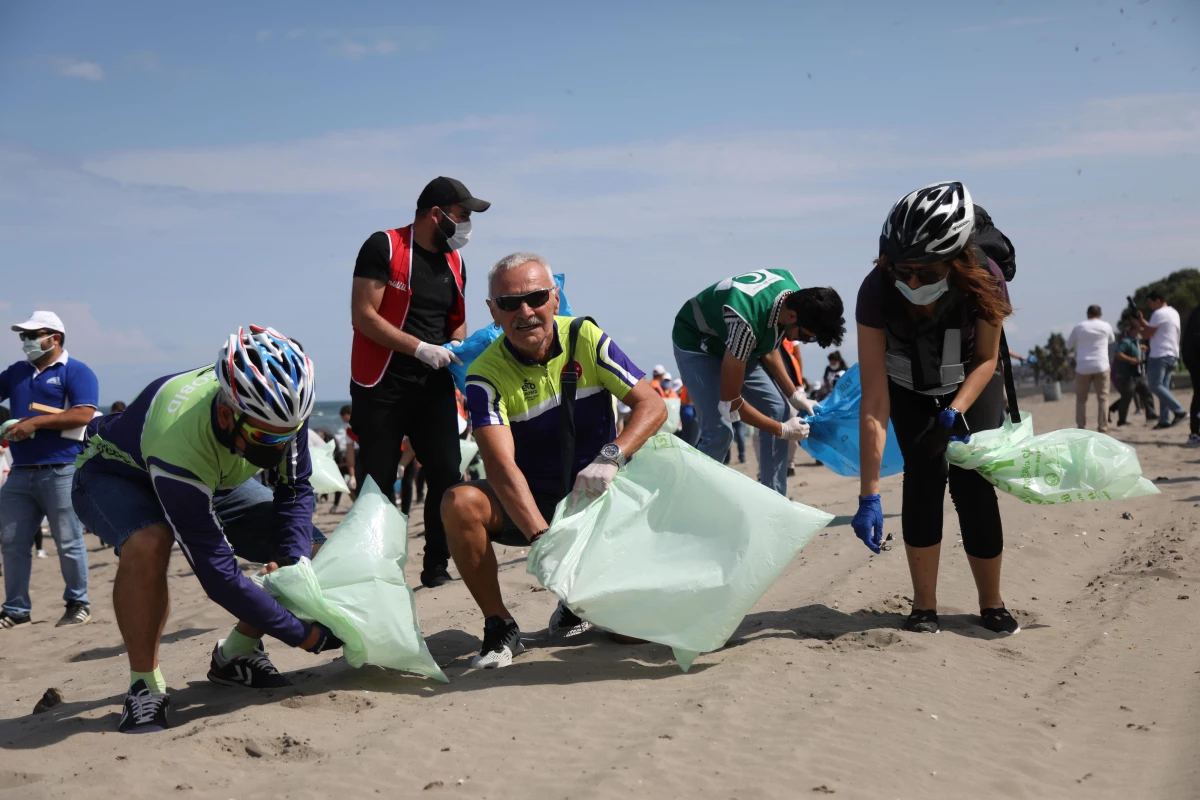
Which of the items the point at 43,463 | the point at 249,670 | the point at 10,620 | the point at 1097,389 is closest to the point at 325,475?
the point at 43,463

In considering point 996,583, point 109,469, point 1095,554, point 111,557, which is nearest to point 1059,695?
point 996,583

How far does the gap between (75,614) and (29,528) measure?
0.69 metres

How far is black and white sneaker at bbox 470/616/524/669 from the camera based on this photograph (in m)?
4.26

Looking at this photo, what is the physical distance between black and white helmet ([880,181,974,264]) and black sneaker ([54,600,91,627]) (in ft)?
18.8

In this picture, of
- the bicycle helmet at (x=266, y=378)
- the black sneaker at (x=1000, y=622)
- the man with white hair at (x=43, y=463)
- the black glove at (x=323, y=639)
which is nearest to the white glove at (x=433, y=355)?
the bicycle helmet at (x=266, y=378)

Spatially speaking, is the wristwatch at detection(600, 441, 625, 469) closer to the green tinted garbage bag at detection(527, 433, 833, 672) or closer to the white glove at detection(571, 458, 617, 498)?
the white glove at detection(571, 458, 617, 498)

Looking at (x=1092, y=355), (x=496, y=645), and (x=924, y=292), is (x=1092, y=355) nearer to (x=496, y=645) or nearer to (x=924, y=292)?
(x=924, y=292)

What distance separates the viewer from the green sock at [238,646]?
4.30m

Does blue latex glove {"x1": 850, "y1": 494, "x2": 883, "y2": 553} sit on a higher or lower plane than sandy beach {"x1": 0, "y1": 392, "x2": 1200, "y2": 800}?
higher

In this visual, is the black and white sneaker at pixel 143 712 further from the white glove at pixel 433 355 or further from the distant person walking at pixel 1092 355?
the distant person walking at pixel 1092 355

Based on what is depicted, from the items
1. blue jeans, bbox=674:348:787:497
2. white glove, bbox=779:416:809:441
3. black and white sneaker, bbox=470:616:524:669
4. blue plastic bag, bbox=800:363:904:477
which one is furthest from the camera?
blue plastic bag, bbox=800:363:904:477

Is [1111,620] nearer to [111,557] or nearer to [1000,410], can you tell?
[1000,410]

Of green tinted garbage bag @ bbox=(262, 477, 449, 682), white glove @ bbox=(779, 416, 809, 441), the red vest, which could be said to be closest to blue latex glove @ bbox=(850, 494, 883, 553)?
green tinted garbage bag @ bbox=(262, 477, 449, 682)

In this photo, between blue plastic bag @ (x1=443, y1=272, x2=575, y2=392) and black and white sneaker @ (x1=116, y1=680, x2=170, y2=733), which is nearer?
black and white sneaker @ (x1=116, y1=680, x2=170, y2=733)
